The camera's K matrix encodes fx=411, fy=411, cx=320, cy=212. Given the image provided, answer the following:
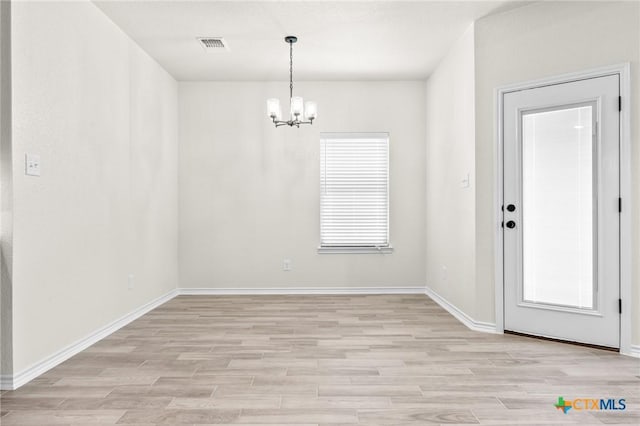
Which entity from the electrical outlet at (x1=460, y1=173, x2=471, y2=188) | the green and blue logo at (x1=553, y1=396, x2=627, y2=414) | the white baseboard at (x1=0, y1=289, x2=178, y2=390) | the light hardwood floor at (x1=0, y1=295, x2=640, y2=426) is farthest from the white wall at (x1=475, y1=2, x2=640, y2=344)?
the white baseboard at (x1=0, y1=289, x2=178, y2=390)

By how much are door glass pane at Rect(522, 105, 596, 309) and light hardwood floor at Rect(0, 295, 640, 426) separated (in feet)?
1.61

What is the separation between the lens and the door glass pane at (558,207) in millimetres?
3232

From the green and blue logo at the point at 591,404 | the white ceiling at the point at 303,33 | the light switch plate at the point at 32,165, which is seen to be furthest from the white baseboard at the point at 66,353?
the green and blue logo at the point at 591,404

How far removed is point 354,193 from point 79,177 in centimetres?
326

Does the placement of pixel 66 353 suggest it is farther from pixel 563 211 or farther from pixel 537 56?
pixel 537 56

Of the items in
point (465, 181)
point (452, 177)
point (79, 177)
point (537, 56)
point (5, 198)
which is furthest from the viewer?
point (452, 177)

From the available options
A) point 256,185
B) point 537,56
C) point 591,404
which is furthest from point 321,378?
point 256,185

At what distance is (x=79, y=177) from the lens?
3188mm

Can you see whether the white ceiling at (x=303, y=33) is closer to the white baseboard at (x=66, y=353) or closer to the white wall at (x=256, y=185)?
the white wall at (x=256, y=185)

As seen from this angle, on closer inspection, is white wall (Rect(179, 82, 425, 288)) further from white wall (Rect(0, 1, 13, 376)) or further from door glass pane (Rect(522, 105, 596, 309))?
white wall (Rect(0, 1, 13, 376))

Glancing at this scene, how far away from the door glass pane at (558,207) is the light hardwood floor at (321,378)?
49 centimetres

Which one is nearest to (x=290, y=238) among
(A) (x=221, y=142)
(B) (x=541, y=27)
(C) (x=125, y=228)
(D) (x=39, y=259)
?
(A) (x=221, y=142)

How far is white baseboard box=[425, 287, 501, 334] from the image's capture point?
365 centimetres

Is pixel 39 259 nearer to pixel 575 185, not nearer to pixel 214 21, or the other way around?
pixel 214 21
